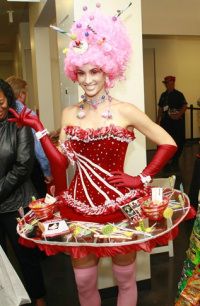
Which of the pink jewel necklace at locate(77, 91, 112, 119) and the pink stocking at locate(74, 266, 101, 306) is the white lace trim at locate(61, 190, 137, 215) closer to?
the pink stocking at locate(74, 266, 101, 306)

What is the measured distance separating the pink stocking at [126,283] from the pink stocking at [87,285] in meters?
0.12

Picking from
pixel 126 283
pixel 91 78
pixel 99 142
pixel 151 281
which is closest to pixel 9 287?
pixel 126 283

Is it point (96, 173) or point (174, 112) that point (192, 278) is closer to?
point (96, 173)

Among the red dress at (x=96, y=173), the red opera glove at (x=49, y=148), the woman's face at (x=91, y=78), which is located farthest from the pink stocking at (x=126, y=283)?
the woman's face at (x=91, y=78)

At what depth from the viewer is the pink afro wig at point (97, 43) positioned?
65.3 inches

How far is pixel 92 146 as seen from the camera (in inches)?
68.6

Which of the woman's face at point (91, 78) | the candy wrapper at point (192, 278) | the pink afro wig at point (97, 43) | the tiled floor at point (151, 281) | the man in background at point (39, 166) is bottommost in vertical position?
the tiled floor at point (151, 281)

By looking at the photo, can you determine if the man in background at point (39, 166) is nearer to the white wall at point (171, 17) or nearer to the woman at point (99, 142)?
the woman at point (99, 142)

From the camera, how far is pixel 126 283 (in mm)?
1782

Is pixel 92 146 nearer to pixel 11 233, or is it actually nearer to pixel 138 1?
pixel 11 233

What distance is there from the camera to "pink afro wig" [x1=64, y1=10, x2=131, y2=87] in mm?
1659

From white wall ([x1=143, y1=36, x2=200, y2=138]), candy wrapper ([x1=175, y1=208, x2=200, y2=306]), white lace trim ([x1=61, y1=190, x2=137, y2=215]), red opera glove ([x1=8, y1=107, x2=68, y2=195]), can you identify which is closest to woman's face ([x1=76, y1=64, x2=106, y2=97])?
red opera glove ([x1=8, y1=107, x2=68, y2=195])

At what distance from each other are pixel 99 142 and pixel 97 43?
46cm

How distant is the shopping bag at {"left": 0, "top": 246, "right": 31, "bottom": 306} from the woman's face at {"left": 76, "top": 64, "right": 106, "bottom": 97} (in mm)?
908
